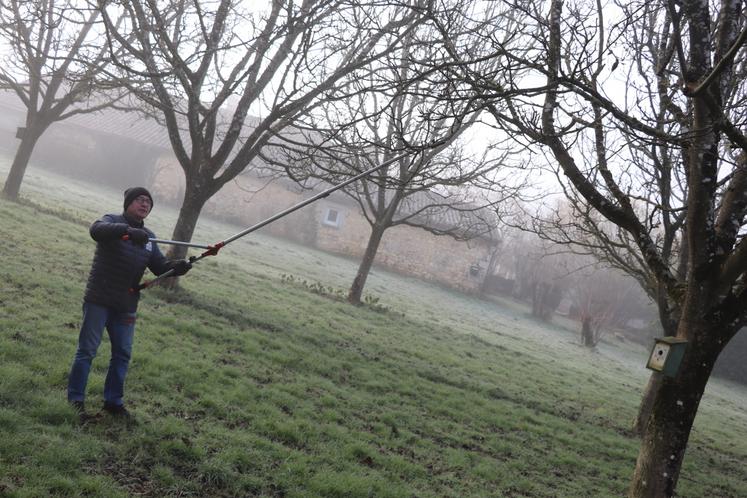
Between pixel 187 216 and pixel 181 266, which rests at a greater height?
pixel 187 216

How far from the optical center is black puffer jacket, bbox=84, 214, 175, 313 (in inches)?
172

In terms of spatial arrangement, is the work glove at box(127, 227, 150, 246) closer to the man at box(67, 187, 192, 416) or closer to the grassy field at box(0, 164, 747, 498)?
the man at box(67, 187, 192, 416)

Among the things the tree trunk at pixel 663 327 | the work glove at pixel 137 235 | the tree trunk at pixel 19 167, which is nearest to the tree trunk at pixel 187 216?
the work glove at pixel 137 235

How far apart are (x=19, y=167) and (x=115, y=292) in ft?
43.6

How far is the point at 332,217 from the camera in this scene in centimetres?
3180

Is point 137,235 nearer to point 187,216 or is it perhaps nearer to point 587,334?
point 187,216

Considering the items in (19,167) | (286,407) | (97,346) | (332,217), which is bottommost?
(286,407)

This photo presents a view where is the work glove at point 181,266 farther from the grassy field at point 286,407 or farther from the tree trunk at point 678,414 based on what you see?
the tree trunk at point 678,414

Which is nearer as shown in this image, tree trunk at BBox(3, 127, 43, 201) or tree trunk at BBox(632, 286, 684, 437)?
tree trunk at BBox(632, 286, 684, 437)

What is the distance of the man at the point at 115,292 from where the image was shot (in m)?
4.44

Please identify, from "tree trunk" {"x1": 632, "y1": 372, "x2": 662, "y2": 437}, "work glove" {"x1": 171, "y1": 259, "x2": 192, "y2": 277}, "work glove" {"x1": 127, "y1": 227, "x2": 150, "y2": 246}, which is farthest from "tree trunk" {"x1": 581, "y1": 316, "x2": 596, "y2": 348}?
"work glove" {"x1": 127, "y1": 227, "x2": 150, "y2": 246}

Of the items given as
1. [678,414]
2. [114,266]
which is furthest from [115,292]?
[678,414]

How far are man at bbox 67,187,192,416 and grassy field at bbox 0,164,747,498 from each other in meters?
0.27

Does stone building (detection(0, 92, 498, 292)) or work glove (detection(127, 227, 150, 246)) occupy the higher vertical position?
stone building (detection(0, 92, 498, 292))
